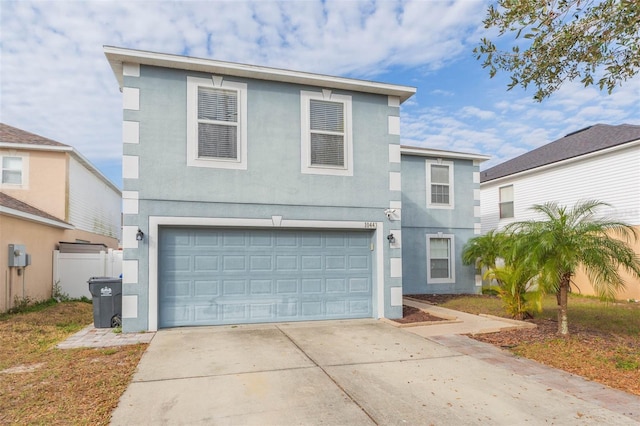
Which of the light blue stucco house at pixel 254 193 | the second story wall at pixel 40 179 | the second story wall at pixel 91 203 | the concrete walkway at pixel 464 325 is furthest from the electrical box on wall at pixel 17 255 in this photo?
the concrete walkway at pixel 464 325

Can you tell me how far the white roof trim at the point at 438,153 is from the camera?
14.1 m

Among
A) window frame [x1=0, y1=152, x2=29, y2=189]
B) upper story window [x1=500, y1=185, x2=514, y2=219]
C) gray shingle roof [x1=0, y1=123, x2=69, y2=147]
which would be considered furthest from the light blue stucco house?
upper story window [x1=500, y1=185, x2=514, y2=219]

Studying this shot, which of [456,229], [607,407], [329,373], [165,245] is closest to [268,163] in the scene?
[165,245]

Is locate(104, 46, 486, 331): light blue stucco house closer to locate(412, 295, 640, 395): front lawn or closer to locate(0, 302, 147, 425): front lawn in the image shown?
locate(0, 302, 147, 425): front lawn

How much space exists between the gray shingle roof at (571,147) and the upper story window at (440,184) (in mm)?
4988

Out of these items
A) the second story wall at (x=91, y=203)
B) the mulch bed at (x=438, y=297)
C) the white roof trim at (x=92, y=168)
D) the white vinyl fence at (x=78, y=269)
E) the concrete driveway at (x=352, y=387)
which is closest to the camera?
the concrete driveway at (x=352, y=387)

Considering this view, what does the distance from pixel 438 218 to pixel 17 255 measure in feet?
42.8

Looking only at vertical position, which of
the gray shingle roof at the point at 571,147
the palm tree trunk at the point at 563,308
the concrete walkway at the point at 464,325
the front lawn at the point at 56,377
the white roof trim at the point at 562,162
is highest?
the gray shingle roof at the point at 571,147

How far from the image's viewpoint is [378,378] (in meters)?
5.32

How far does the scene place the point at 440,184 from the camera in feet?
48.4

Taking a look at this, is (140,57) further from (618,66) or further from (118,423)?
(618,66)

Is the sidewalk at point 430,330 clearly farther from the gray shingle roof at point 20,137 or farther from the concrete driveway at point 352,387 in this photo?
the gray shingle roof at point 20,137

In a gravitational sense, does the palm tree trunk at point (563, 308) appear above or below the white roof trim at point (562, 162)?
below

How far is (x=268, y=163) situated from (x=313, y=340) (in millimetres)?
4003
